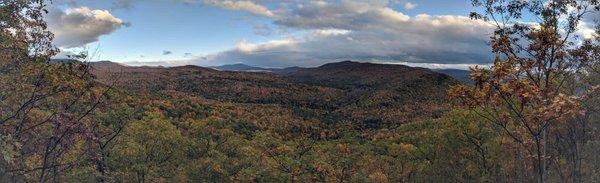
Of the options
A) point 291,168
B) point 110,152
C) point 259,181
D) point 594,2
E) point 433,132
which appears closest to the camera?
point 594,2

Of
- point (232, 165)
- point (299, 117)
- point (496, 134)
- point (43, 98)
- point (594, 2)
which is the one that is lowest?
point (299, 117)

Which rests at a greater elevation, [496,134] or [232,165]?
[496,134]

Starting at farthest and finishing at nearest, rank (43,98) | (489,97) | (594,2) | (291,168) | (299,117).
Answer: (299,117) → (291,168) → (43,98) → (594,2) → (489,97)

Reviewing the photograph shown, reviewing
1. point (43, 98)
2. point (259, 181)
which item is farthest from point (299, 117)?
point (43, 98)

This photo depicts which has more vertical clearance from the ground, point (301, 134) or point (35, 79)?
point (35, 79)

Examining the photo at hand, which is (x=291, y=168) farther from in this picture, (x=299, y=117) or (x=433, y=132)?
(x=299, y=117)

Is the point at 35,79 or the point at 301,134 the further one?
the point at 301,134

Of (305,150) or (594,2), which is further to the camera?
(305,150)

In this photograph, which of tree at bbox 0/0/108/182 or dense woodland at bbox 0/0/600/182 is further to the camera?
tree at bbox 0/0/108/182

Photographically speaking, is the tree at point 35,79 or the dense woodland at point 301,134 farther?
the tree at point 35,79

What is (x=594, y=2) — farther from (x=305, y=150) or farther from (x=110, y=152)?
(x=110, y=152)
